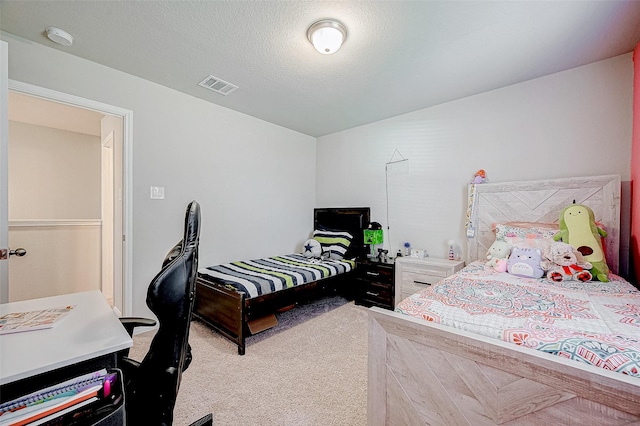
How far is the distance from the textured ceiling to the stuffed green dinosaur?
133cm

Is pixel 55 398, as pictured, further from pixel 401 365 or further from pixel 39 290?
pixel 39 290

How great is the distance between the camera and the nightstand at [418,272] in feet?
9.08

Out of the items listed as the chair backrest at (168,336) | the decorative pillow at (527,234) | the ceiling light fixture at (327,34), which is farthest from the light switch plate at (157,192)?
the decorative pillow at (527,234)

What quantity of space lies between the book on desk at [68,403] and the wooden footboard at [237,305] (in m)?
1.45

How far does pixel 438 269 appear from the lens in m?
2.79

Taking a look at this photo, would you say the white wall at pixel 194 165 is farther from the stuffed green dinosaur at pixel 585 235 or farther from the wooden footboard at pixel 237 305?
the stuffed green dinosaur at pixel 585 235

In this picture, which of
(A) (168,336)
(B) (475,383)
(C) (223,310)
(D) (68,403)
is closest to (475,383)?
(B) (475,383)

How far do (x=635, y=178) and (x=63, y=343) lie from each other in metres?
3.55

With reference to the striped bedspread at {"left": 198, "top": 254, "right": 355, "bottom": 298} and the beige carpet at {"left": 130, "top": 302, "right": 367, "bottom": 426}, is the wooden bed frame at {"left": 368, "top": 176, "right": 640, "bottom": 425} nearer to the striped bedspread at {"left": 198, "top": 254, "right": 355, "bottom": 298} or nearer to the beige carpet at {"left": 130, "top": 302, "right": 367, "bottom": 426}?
the beige carpet at {"left": 130, "top": 302, "right": 367, "bottom": 426}

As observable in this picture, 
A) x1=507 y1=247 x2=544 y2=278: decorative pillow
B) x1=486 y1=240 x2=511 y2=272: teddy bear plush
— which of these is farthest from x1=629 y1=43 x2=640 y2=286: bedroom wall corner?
x1=486 y1=240 x2=511 y2=272: teddy bear plush

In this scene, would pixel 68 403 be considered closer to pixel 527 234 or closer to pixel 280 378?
pixel 280 378

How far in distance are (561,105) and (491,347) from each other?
2.68m

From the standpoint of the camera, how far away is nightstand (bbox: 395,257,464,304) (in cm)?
277

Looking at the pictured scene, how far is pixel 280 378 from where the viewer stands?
1.89 m
